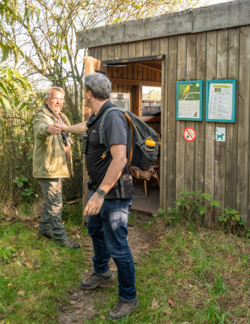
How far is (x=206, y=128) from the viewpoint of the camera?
4.91 m

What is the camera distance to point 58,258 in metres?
4.28

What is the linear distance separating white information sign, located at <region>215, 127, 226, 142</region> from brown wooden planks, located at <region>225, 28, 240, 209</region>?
0.19ft

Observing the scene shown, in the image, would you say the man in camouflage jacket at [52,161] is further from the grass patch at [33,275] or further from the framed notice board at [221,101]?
the framed notice board at [221,101]

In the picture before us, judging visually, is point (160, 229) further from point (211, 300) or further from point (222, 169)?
point (211, 300)

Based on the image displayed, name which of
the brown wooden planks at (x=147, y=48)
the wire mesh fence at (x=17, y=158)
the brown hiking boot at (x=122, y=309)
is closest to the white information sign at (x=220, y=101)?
the brown wooden planks at (x=147, y=48)

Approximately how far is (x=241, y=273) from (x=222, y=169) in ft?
5.11

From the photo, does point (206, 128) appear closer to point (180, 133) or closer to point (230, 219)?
point (180, 133)

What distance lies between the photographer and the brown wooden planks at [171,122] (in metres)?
5.16

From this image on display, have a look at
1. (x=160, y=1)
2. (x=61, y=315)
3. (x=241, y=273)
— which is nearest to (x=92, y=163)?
(x=61, y=315)

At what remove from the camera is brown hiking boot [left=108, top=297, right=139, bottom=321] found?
3.05m

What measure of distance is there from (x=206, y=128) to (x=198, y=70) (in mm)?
847

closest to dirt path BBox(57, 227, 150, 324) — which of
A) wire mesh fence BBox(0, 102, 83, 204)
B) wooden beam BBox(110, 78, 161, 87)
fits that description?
wire mesh fence BBox(0, 102, 83, 204)

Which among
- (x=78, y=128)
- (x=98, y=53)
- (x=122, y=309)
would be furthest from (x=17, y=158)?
(x=122, y=309)

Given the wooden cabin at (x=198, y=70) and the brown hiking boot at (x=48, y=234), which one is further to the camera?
the brown hiking boot at (x=48, y=234)
